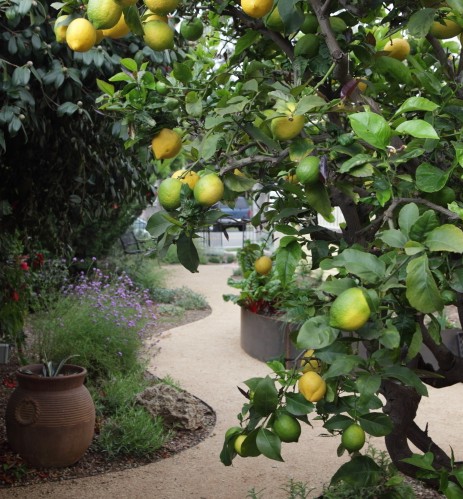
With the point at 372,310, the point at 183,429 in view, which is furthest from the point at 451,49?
the point at 183,429

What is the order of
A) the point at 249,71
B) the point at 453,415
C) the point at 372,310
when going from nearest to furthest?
1. the point at 372,310
2. the point at 249,71
3. the point at 453,415

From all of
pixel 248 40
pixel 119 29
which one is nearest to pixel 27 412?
pixel 248 40

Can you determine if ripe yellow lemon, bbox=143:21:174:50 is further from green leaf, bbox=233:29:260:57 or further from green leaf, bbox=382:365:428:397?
green leaf, bbox=382:365:428:397

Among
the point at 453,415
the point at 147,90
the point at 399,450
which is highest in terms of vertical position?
the point at 147,90

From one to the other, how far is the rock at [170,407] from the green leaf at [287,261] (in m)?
3.25

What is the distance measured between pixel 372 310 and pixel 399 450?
1453mm

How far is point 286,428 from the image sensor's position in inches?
63.1

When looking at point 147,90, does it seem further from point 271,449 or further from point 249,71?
point 271,449

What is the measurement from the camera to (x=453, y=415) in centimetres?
548

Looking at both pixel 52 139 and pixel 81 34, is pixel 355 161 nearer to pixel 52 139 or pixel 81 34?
pixel 81 34

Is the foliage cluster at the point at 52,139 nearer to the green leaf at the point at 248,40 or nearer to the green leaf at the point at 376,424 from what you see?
the green leaf at the point at 248,40

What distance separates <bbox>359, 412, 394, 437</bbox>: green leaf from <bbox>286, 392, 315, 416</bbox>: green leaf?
0.13 m

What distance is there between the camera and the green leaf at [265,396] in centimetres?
159

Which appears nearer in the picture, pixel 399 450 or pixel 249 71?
pixel 249 71
